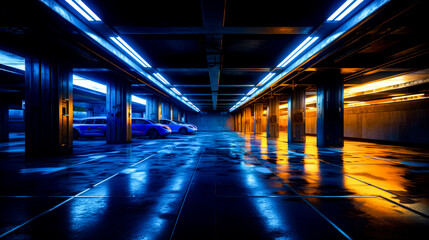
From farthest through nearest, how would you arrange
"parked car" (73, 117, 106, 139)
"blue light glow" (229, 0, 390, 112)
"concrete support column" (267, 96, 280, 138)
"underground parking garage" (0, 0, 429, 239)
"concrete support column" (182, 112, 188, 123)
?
"concrete support column" (182, 112, 188, 123)
"concrete support column" (267, 96, 280, 138)
"parked car" (73, 117, 106, 139)
"blue light glow" (229, 0, 390, 112)
"underground parking garage" (0, 0, 429, 239)

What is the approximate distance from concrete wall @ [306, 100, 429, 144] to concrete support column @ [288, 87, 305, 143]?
17.4ft

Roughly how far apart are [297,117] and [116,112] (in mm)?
12617

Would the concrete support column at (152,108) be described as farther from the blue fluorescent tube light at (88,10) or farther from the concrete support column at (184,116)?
the concrete support column at (184,116)

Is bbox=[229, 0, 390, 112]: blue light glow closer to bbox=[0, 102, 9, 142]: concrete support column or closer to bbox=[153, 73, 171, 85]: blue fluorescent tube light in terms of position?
bbox=[153, 73, 171, 85]: blue fluorescent tube light

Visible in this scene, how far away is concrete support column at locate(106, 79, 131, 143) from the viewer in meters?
12.5

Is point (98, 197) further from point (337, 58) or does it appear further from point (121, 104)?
point (121, 104)

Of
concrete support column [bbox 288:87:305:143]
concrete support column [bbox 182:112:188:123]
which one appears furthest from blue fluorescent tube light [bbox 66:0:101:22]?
concrete support column [bbox 182:112:188:123]

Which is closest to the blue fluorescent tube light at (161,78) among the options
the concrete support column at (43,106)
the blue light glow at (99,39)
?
the blue light glow at (99,39)

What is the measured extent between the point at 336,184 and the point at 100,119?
52.6 ft

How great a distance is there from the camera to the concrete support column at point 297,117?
47.7ft

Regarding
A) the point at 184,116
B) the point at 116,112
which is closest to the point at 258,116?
the point at 116,112

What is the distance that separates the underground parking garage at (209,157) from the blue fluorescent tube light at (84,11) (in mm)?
29

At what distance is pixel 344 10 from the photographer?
207 inches

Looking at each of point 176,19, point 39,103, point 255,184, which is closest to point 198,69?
point 176,19
